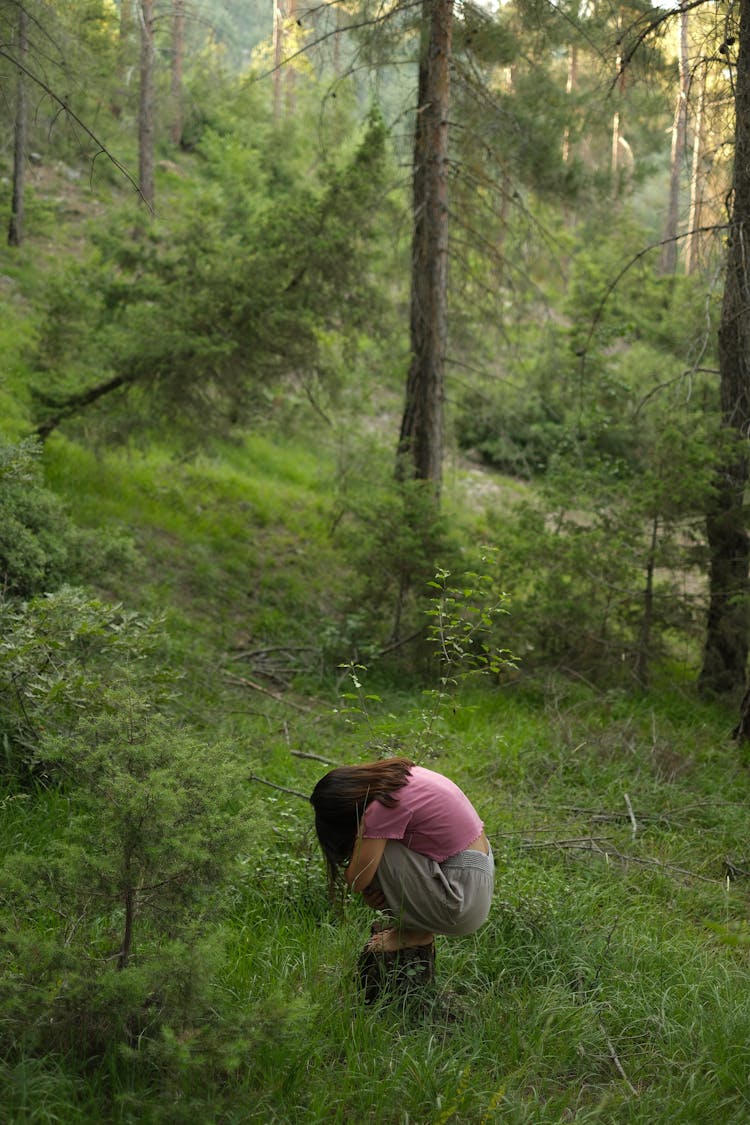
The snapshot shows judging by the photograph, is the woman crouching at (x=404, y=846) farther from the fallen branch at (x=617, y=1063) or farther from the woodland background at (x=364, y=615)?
the fallen branch at (x=617, y=1063)

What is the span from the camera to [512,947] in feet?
13.8

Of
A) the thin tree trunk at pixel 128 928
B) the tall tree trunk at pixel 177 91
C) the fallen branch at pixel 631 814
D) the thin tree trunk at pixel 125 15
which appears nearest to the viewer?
the thin tree trunk at pixel 128 928

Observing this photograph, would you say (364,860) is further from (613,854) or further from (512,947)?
(613,854)

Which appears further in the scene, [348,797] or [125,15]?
[125,15]

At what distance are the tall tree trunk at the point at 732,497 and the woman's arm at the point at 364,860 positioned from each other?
548cm

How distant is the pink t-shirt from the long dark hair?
1.4 inches

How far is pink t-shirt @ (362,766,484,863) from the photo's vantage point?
3.47 metres

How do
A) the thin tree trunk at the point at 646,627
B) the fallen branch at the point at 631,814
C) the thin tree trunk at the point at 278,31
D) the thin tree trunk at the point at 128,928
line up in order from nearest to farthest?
the thin tree trunk at the point at 128,928, the fallen branch at the point at 631,814, the thin tree trunk at the point at 646,627, the thin tree trunk at the point at 278,31

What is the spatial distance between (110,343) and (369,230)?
123 inches

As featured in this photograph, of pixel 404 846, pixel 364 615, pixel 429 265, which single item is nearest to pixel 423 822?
pixel 404 846

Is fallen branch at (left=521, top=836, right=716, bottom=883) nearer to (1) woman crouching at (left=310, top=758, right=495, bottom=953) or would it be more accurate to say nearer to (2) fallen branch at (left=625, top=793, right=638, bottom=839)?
(2) fallen branch at (left=625, top=793, right=638, bottom=839)

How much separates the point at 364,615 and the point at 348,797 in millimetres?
6161

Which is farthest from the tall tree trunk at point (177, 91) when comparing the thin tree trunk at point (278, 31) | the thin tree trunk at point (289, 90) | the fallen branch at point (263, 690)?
the fallen branch at point (263, 690)

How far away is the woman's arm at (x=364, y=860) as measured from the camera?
347 centimetres
